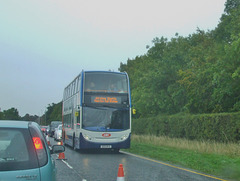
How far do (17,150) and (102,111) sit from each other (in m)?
16.0

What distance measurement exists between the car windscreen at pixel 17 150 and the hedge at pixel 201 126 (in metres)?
17.8

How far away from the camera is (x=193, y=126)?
29.5m

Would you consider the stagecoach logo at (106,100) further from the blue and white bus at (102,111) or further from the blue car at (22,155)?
the blue car at (22,155)

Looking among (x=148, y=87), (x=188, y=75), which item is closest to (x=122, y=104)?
(x=188, y=75)

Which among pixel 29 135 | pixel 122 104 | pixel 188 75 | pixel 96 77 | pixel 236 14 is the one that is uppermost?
pixel 236 14

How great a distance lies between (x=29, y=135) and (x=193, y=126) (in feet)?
84.1

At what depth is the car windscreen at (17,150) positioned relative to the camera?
4563 millimetres

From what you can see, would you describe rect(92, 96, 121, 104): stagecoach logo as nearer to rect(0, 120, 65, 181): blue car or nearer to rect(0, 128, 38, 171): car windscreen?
rect(0, 120, 65, 181): blue car

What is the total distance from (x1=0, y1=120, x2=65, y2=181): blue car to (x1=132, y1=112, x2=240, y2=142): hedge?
17.7m

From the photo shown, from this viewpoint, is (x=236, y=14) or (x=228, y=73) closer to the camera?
(x=228, y=73)

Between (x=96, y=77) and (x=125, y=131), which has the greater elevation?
(x=96, y=77)

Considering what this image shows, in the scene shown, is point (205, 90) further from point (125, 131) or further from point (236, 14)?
point (125, 131)

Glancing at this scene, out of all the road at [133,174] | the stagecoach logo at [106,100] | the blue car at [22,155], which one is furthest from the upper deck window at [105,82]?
the blue car at [22,155]

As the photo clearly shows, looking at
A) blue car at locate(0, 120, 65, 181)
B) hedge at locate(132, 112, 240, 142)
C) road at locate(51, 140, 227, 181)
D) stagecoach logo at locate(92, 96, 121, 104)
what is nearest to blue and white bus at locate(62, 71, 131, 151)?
stagecoach logo at locate(92, 96, 121, 104)
